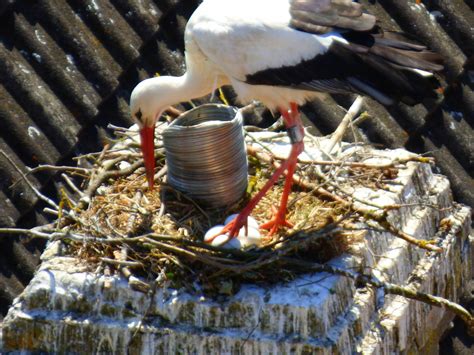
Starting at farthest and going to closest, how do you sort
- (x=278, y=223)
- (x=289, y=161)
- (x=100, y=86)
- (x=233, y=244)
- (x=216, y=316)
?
(x=100, y=86) → (x=289, y=161) → (x=278, y=223) → (x=233, y=244) → (x=216, y=316)

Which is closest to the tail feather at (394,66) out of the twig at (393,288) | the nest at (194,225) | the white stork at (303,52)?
the white stork at (303,52)

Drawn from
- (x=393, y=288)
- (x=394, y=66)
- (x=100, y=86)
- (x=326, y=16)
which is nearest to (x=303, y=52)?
(x=326, y=16)

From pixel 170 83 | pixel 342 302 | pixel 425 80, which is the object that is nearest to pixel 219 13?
pixel 170 83

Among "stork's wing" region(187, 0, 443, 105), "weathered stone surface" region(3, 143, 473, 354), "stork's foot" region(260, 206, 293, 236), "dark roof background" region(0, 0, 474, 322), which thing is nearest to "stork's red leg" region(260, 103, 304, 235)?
"stork's foot" region(260, 206, 293, 236)

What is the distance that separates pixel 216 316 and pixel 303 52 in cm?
130

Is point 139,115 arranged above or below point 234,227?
above

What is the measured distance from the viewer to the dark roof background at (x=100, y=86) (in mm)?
6266

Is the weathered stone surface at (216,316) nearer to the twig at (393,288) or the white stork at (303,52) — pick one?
the twig at (393,288)

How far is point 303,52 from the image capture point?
18.6 ft

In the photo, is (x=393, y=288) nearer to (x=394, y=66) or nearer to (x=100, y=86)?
(x=394, y=66)

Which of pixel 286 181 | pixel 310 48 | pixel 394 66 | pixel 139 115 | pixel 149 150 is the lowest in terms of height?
pixel 286 181

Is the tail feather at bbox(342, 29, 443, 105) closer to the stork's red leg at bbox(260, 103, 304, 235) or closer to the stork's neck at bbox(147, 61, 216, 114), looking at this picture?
the stork's red leg at bbox(260, 103, 304, 235)

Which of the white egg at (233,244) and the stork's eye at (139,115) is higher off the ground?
the stork's eye at (139,115)

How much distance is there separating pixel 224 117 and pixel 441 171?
1328mm
